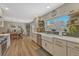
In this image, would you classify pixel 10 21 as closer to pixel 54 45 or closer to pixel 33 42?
pixel 33 42

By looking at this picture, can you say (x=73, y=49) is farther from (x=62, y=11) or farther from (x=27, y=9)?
(x=27, y=9)

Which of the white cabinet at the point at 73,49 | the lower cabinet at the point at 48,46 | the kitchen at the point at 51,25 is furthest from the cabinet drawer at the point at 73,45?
the lower cabinet at the point at 48,46

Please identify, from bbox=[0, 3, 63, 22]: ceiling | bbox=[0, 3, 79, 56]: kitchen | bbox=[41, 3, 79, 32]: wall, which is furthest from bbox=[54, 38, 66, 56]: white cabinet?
bbox=[0, 3, 63, 22]: ceiling

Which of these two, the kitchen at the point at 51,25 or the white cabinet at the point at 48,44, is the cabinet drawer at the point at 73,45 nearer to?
the kitchen at the point at 51,25

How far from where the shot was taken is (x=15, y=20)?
9.86 feet

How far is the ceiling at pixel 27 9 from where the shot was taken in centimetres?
276

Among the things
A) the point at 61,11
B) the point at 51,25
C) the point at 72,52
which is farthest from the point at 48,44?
the point at 72,52

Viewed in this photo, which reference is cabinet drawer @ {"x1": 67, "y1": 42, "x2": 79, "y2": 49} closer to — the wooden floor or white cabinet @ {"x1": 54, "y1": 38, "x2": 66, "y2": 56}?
white cabinet @ {"x1": 54, "y1": 38, "x2": 66, "y2": 56}

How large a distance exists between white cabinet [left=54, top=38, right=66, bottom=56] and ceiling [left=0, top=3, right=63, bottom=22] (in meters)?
0.83

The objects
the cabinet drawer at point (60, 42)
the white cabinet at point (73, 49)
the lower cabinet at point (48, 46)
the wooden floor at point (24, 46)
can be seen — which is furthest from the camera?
the lower cabinet at point (48, 46)

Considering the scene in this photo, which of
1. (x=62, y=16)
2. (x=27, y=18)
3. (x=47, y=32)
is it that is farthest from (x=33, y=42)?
(x=62, y=16)

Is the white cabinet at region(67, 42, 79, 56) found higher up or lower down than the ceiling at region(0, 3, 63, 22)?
lower down

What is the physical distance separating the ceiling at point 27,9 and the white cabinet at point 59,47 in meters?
0.83

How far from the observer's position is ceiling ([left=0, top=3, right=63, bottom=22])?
9.05 feet
